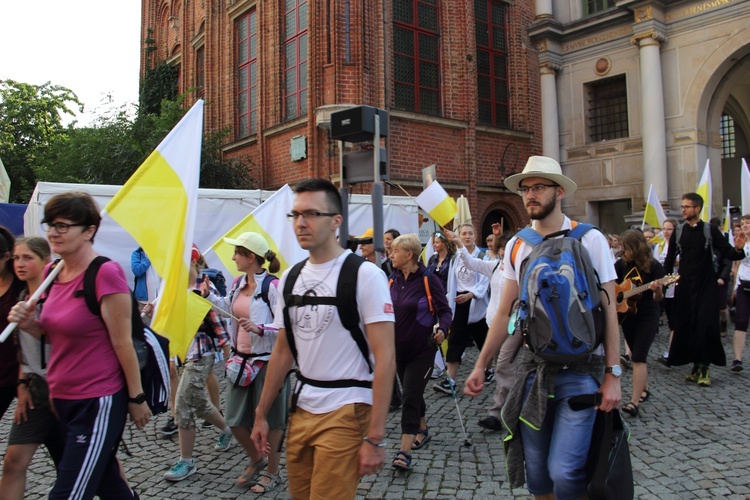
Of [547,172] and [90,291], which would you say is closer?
[90,291]

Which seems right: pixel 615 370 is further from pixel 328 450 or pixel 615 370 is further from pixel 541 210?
pixel 328 450

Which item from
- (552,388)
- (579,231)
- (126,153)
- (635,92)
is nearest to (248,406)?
(552,388)

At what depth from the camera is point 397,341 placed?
5059 mm

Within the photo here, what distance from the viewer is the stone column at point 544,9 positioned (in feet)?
55.6

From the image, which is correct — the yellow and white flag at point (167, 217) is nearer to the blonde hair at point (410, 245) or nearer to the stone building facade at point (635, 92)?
the blonde hair at point (410, 245)

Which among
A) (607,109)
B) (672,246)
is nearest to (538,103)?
(607,109)

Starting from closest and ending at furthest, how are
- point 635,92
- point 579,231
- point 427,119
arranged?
point 579,231, point 427,119, point 635,92

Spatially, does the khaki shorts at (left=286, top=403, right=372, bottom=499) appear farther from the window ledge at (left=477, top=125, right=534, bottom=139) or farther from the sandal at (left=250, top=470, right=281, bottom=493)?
the window ledge at (left=477, top=125, right=534, bottom=139)

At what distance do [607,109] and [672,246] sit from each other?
10710 mm

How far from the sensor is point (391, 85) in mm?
14148

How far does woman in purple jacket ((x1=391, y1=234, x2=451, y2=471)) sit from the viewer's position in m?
4.91

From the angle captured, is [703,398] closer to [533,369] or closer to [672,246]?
[672,246]

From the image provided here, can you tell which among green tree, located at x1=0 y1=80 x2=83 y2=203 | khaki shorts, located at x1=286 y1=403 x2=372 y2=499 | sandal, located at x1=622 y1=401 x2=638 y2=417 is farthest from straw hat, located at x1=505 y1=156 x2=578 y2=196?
green tree, located at x1=0 y1=80 x2=83 y2=203

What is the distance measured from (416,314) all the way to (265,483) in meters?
1.80
